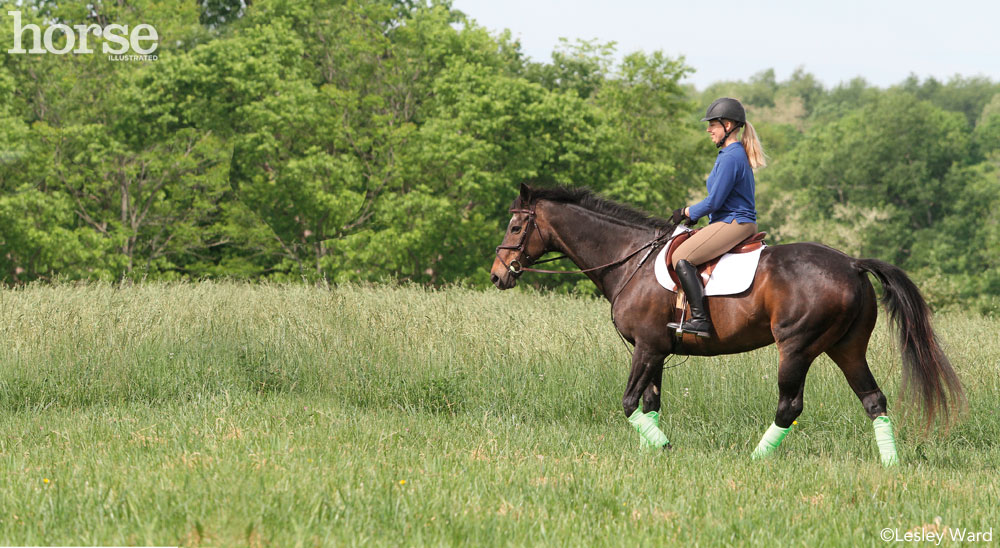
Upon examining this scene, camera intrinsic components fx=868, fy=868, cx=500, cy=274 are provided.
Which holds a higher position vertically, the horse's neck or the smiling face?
the smiling face

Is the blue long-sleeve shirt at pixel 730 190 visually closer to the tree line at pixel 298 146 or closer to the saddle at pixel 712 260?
the saddle at pixel 712 260

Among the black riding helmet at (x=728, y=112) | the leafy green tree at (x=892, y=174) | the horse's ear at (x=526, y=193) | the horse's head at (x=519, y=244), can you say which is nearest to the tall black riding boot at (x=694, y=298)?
the black riding helmet at (x=728, y=112)

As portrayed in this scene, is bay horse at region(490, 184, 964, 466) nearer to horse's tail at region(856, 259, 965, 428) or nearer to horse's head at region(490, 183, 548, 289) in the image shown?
horse's tail at region(856, 259, 965, 428)

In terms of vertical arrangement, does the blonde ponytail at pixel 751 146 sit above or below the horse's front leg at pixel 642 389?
above

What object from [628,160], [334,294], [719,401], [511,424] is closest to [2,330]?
[334,294]

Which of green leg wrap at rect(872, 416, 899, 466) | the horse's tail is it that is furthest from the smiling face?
green leg wrap at rect(872, 416, 899, 466)

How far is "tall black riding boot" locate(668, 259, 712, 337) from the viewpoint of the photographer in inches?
266

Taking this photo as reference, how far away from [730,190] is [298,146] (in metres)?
21.9

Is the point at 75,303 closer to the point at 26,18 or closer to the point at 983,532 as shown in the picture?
the point at 983,532

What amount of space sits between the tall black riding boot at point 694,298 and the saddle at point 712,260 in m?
0.11

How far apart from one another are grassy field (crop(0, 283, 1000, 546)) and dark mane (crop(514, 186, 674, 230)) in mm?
1867

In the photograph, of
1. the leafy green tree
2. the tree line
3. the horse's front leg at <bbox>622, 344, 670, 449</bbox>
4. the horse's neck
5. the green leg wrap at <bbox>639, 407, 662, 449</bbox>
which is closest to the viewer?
the green leg wrap at <bbox>639, 407, 662, 449</bbox>

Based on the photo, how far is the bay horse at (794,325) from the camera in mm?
6488

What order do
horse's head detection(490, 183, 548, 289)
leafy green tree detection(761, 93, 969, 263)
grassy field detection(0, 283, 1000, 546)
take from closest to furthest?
grassy field detection(0, 283, 1000, 546)
horse's head detection(490, 183, 548, 289)
leafy green tree detection(761, 93, 969, 263)
